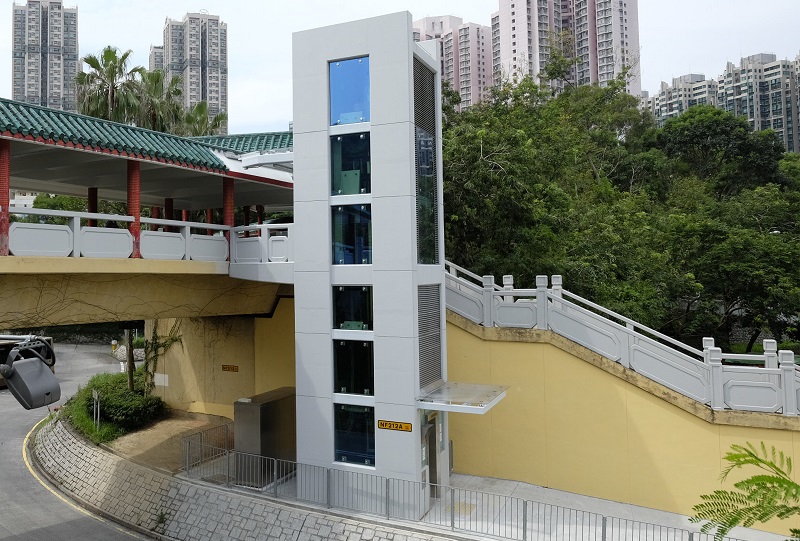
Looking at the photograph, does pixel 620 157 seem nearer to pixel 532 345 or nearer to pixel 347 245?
pixel 532 345

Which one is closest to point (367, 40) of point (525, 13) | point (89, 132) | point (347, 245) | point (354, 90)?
point (354, 90)

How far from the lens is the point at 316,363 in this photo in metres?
14.4

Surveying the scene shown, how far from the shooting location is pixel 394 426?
44.1 feet

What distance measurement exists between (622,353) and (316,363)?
765 cm

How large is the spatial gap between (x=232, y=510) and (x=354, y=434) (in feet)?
11.8

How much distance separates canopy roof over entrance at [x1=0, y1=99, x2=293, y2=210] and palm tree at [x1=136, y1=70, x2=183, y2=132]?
9.84 m

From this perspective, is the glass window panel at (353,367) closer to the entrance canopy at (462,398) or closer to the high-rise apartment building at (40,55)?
the entrance canopy at (462,398)

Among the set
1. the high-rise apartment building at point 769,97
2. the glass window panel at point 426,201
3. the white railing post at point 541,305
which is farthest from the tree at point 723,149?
the glass window panel at point 426,201

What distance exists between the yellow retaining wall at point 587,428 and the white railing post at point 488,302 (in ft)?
1.03

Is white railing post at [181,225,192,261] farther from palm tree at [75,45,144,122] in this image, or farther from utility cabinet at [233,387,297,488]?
palm tree at [75,45,144,122]

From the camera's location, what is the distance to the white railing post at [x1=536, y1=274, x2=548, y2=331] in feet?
50.8

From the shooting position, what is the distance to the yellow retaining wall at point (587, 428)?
13516 millimetres

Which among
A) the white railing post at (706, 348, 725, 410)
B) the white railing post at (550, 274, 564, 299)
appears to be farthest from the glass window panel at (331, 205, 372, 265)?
the white railing post at (706, 348, 725, 410)

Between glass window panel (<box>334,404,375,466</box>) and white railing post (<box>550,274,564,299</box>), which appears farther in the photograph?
white railing post (<box>550,274,564,299</box>)
